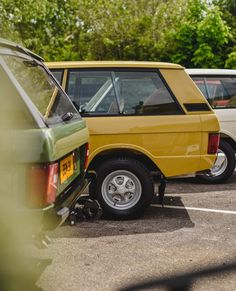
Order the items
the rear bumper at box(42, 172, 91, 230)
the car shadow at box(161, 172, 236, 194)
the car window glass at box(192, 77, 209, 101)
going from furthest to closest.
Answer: the car window glass at box(192, 77, 209, 101), the car shadow at box(161, 172, 236, 194), the rear bumper at box(42, 172, 91, 230)

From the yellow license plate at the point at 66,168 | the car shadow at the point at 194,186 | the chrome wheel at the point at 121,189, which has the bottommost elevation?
the car shadow at the point at 194,186

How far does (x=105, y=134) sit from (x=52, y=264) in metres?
1.80

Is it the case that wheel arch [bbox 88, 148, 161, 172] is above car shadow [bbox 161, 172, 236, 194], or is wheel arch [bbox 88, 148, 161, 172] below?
above

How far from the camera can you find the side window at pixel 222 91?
25.9 feet

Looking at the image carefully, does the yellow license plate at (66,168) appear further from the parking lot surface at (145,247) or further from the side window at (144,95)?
the side window at (144,95)

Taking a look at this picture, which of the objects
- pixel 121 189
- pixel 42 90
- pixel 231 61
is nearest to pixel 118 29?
pixel 231 61

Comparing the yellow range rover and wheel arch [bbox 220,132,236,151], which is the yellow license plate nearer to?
the yellow range rover

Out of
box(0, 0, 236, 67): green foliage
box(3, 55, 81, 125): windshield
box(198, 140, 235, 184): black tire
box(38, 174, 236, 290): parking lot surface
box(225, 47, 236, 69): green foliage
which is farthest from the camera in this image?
box(0, 0, 236, 67): green foliage

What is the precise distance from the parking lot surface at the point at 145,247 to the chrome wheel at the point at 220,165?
53.3 inches

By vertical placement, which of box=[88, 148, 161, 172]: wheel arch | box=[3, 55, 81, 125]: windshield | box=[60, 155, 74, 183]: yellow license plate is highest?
box=[3, 55, 81, 125]: windshield

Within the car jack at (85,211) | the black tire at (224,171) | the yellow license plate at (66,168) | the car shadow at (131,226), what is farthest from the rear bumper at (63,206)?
the black tire at (224,171)

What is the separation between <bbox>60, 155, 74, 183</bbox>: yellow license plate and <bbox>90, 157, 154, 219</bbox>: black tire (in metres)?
1.47

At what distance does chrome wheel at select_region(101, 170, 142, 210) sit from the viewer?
540cm

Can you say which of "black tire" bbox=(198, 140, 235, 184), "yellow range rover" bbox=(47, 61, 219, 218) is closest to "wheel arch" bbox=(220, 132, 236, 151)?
"black tire" bbox=(198, 140, 235, 184)
